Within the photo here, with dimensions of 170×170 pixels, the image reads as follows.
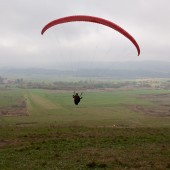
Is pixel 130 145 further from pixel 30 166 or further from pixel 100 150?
pixel 30 166

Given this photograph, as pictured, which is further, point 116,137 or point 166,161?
point 116,137

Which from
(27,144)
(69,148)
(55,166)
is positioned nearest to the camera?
(55,166)

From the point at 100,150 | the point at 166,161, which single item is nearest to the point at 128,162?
the point at 166,161

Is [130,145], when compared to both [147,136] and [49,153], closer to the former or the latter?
[147,136]

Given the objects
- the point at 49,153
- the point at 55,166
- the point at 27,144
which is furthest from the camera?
the point at 27,144

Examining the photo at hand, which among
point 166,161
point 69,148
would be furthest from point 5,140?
point 166,161

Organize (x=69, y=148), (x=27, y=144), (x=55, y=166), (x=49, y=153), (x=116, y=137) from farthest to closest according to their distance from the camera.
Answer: (x=116, y=137), (x=27, y=144), (x=69, y=148), (x=49, y=153), (x=55, y=166)

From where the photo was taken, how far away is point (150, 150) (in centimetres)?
2645

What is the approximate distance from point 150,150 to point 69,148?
6880 millimetres

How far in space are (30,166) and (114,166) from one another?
18.9ft

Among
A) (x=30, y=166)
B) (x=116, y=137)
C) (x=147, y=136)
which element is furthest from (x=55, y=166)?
(x=147, y=136)

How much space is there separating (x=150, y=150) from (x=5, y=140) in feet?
48.9

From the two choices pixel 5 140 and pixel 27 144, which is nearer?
pixel 27 144

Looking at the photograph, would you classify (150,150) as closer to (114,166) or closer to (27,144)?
(114,166)
